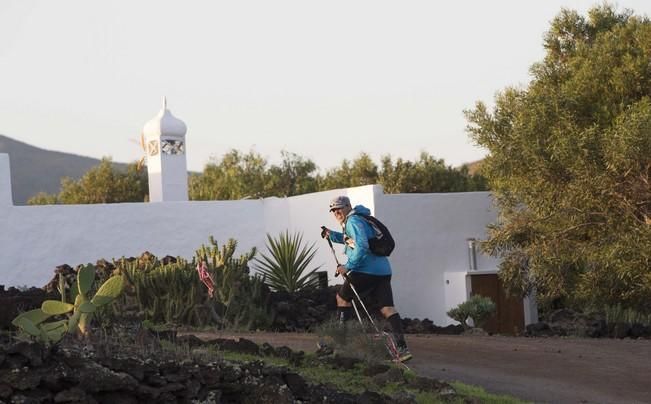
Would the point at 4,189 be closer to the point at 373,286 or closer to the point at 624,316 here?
the point at 373,286

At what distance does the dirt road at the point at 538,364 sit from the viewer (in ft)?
33.6

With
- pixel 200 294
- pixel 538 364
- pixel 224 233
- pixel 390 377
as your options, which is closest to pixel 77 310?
pixel 390 377

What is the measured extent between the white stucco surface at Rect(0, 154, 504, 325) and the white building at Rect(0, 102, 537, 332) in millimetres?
18

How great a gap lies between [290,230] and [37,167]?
3500 inches

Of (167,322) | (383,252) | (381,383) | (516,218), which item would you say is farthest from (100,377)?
(516,218)

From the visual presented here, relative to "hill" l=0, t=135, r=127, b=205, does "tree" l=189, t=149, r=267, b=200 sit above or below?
below

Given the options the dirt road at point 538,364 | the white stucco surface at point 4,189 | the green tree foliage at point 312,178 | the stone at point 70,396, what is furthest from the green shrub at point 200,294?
the green tree foliage at point 312,178

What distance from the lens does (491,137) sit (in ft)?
65.5

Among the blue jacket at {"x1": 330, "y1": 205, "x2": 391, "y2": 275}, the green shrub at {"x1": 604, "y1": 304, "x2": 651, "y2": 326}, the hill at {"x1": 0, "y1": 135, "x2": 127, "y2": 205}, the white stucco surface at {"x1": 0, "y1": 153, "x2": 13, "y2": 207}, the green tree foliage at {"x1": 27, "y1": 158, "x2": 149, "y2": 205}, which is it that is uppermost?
the hill at {"x1": 0, "y1": 135, "x2": 127, "y2": 205}

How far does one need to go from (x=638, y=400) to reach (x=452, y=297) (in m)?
10.3

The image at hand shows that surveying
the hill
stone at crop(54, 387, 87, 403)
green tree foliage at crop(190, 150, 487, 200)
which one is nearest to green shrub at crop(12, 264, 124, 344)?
stone at crop(54, 387, 87, 403)

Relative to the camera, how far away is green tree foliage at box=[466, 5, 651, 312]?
17.4 metres

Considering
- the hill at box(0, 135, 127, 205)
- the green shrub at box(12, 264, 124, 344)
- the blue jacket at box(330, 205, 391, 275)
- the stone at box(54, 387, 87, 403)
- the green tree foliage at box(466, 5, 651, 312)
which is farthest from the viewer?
the hill at box(0, 135, 127, 205)

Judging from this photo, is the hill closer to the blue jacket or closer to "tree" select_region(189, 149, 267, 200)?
"tree" select_region(189, 149, 267, 200)
